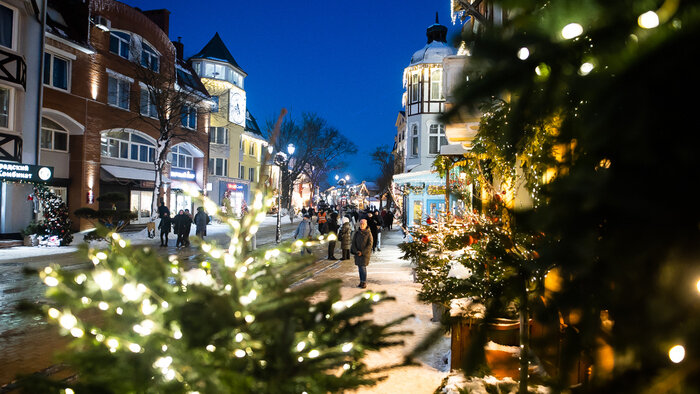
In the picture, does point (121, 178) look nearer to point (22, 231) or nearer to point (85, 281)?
point (22, 231)

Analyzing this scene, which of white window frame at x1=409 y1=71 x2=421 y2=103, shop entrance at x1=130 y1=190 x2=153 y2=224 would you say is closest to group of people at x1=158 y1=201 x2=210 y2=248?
shop entrance at x1=130 y1=190 x2=153 y2=224

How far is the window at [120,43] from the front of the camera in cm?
2570

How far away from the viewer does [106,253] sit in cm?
209

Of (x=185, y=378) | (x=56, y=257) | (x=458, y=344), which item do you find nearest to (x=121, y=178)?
(x=56, y=257)

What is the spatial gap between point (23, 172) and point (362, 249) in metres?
14.2

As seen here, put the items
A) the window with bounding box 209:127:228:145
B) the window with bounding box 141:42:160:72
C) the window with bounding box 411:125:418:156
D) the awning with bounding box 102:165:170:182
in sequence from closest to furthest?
1. the awning with bounding box 102:165:170:182
2. the window with bounding box 141:42:160:72
3. the window with bounding box 411:125:418:156
4. the window with bounding box 209:127:228:145

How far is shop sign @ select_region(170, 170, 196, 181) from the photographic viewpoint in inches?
1260

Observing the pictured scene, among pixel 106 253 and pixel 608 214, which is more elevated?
pixel 608 214

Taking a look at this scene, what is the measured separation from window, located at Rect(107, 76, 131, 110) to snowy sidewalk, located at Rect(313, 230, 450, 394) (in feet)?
63.3

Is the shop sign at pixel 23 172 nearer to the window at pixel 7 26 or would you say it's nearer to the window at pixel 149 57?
the window at pixel 7 26

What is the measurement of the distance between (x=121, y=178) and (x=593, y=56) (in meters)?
28.9

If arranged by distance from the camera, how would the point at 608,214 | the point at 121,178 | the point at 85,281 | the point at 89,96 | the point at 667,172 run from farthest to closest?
the point at 121,178, the point at 89,96, the point at 85,281, the point at 608,214, the point at 667,172

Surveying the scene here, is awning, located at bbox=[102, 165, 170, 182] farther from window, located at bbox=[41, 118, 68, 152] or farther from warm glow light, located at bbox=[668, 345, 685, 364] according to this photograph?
warm glow light, located at bbox=[668, 345, 685, 364]

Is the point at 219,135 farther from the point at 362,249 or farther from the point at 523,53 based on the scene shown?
the point at 523,53
